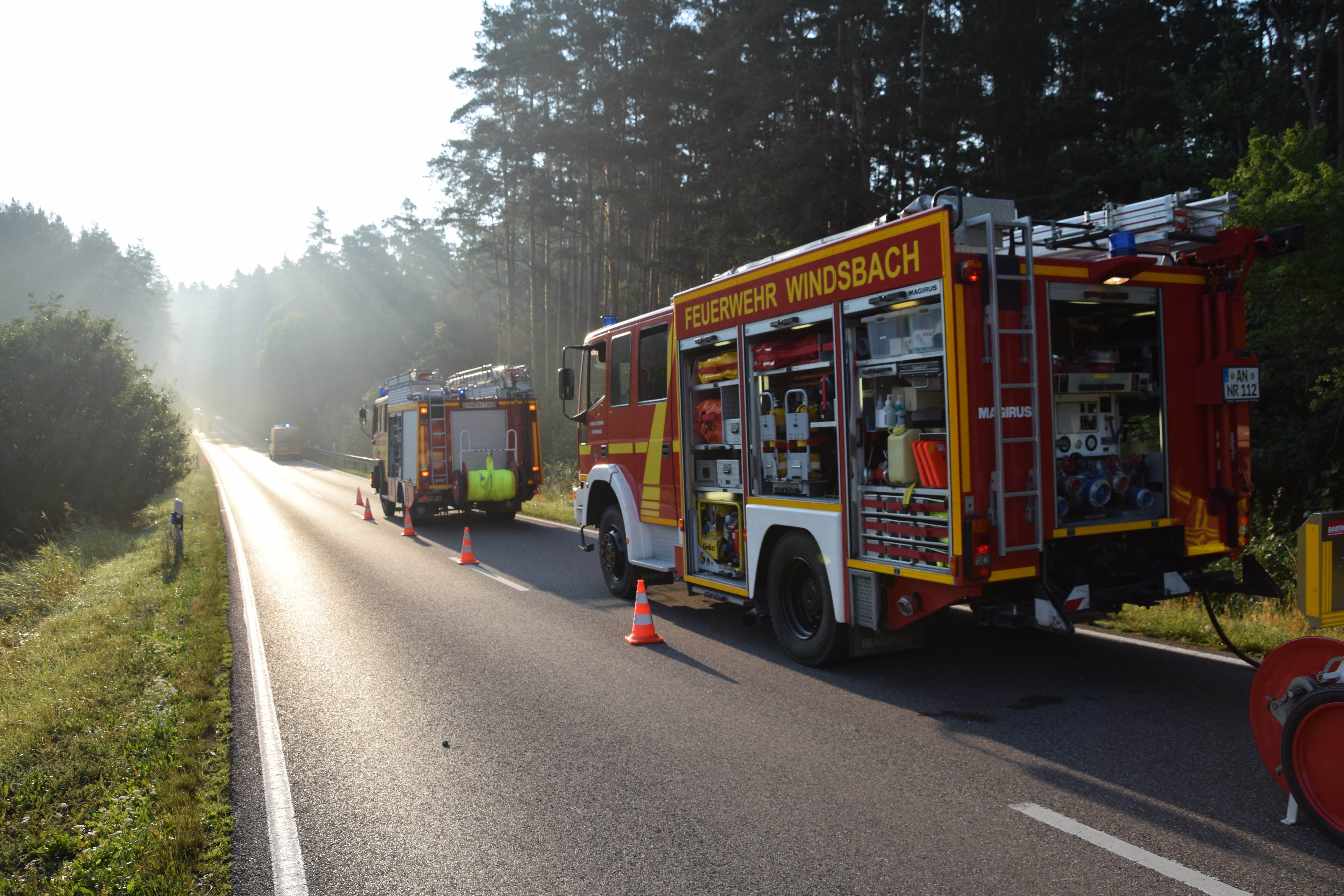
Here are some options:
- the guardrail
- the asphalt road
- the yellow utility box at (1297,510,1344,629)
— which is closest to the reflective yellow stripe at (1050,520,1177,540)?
the asphalt road

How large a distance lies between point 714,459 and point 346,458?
138 feet

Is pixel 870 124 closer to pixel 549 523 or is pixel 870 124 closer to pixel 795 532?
pixel 549 523

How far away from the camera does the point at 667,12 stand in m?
29.2

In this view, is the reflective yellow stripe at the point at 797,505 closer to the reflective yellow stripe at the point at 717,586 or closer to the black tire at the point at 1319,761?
the reflective yellow stripe at the point at 717,586

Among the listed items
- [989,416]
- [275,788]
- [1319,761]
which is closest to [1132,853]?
[1319,761]

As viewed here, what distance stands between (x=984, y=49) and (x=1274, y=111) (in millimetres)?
6894

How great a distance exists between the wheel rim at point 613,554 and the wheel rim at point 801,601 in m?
3.19

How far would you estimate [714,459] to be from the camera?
8.08m

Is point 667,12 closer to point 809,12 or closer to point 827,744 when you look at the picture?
point 809,12

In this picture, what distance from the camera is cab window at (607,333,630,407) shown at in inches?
375

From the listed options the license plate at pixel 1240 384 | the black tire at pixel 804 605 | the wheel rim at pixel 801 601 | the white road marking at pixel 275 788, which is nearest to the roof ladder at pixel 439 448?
the white road marking at pixel 275 788

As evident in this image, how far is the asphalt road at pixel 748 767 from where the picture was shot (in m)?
3.64

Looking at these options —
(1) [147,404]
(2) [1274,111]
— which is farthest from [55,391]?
(2) [1274,111]

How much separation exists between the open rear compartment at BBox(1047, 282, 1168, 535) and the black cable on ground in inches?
32.3
